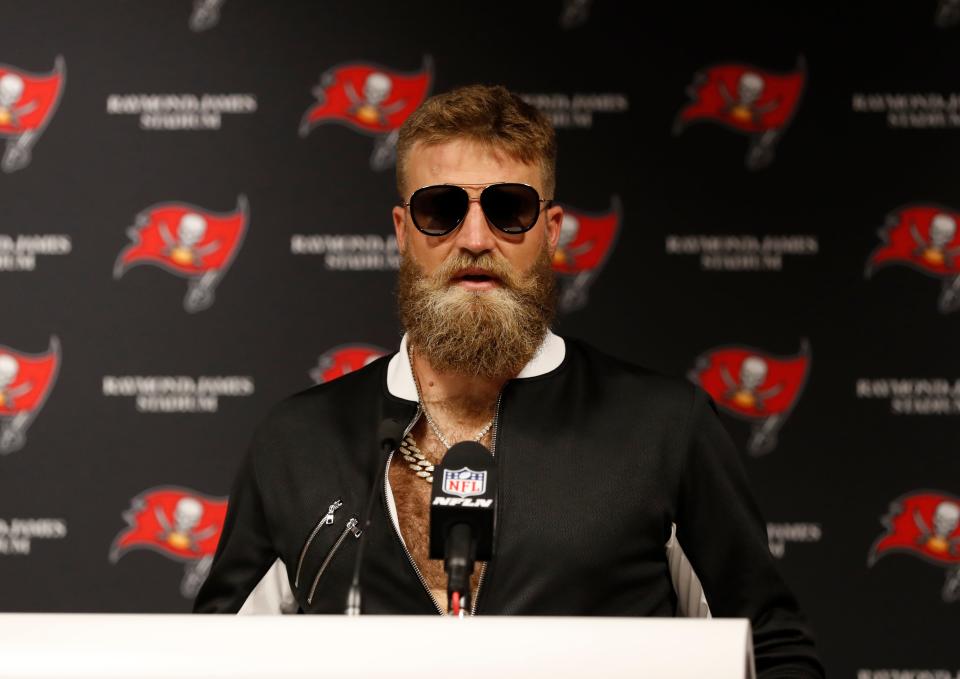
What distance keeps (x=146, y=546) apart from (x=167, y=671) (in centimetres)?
256

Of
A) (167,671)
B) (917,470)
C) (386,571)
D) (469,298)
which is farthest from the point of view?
(917,470)

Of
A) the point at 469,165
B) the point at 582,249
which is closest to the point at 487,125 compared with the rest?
the point at 469,165

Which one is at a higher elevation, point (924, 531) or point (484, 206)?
point (484, 206)

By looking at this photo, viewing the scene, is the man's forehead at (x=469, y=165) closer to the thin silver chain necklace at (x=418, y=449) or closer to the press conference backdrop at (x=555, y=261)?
the thin silver chain necklace at (x=418, y=449)

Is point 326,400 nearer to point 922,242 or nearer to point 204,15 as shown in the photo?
point 204,15

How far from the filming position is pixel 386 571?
2.08 m

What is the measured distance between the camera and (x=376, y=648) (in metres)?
1.10

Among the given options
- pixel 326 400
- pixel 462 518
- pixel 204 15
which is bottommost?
pixel 462 518

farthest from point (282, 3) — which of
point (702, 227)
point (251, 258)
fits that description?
point (702, 227)

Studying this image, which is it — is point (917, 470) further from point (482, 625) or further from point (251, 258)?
point (482, 625)

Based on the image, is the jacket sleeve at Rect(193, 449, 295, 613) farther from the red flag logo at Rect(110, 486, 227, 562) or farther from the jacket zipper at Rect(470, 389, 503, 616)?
the red flag logo at Rect(110, 486, 227, 562)

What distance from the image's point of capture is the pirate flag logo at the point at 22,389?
3553mm

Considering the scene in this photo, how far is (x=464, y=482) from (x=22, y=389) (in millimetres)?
2389

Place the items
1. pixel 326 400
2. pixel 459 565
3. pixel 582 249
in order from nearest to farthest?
1. pixel 459 565
2. pixel 326 400
3. pixel 582 249
